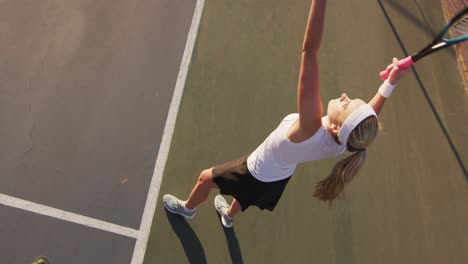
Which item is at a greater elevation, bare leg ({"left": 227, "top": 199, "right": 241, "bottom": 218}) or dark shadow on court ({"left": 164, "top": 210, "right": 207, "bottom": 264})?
bare leg ({"left": 227, "top": 199, "right": 241, "bottom": 218})

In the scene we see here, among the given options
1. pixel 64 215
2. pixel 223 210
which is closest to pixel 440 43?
pixel 223 210

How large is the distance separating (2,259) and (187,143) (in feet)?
5.64

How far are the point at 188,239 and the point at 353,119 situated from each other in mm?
1930

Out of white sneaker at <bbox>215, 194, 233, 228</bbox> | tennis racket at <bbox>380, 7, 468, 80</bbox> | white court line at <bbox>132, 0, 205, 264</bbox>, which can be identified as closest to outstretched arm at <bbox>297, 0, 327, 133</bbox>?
tennis racket at <bbox>380, 7, 468, 80</bbox>

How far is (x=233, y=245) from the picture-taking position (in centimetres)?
336

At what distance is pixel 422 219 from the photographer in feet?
12.8

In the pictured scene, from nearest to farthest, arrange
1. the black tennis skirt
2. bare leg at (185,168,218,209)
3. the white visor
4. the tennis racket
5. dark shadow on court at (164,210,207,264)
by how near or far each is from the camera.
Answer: the white visor
the tennis racket
the black tennis skirt
bare leg at (185,168,218,209)
dark shadow on court at (164,210,207,264)

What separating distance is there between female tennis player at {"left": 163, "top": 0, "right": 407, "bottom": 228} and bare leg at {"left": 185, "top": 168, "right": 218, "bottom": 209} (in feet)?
0.10

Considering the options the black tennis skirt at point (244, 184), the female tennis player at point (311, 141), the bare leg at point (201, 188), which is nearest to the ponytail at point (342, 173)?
the female tennis player at point (311, 141)

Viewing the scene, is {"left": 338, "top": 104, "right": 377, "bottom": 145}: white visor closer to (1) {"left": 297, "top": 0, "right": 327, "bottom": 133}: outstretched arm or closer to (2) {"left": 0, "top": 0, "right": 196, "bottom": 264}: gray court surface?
(1) {"left": 297, "top": 0, "right": 327, "bottom": 133}: outstretched arm

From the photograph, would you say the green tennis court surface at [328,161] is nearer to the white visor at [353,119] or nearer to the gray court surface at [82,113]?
the gray court surface at [82,113]

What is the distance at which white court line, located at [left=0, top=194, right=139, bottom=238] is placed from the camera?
3154 millimetres

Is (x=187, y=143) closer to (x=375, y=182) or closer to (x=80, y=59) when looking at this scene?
(x=80, y=59)

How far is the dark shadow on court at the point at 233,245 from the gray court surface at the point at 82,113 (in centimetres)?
76
